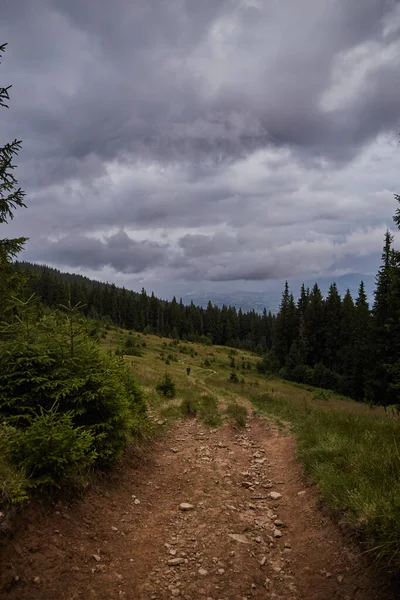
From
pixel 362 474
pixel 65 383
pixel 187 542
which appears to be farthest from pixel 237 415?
pixel 65 383

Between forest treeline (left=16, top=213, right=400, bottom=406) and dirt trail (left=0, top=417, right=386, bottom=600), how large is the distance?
4339 mm

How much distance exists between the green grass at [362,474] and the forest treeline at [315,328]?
20.8ft

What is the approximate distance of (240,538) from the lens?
16.6 ft

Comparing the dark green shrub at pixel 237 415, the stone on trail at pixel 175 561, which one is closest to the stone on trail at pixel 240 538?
the stone on trail at pixel 175 561

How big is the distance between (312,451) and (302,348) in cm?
6242

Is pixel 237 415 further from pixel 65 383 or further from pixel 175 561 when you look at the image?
pixel 175 561

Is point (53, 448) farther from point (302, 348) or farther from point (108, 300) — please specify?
point (108, 300)

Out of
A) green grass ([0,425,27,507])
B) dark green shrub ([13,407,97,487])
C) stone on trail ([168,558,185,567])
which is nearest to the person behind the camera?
green grass ([0,425,27,507])

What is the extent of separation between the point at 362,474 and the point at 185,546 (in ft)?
9.95

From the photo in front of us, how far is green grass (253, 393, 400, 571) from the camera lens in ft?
12.4

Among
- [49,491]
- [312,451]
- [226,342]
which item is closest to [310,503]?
[312,451]

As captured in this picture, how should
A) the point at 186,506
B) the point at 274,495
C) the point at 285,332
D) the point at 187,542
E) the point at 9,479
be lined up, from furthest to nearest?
1. the point at 285,332
2. the point at 274,495
3. the point at 186,506
4. the point at 187,542
5. the point at 9,479

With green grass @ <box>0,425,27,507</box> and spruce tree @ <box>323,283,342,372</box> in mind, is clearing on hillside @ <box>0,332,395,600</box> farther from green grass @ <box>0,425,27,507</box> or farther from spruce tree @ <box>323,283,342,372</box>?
spruce tree @ <box>323,283,342,372</box>

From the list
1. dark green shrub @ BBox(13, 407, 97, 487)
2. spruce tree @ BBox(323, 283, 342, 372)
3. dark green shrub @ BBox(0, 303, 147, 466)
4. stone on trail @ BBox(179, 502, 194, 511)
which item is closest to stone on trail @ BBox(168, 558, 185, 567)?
stone on trail @ BBox(179, 502, 194, 511)
